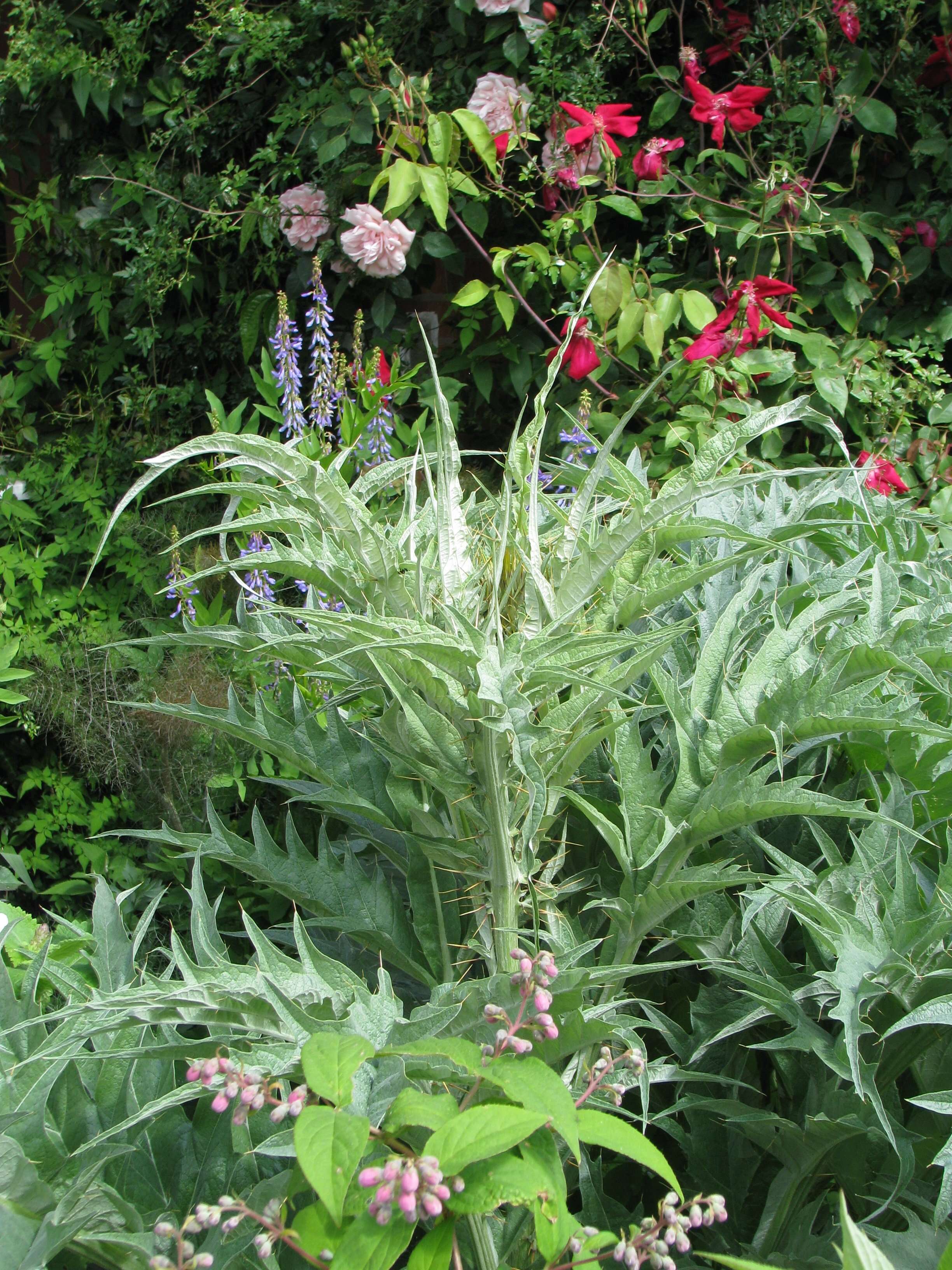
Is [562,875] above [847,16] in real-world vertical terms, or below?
below

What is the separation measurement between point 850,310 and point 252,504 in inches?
71.1

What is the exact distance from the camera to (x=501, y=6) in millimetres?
2939

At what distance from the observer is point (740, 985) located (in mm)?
989

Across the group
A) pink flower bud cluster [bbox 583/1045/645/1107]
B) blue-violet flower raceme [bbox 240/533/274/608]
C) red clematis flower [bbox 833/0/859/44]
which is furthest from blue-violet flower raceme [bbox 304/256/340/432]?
pink flower bud cluster [bbox 583/1045/645/1107]

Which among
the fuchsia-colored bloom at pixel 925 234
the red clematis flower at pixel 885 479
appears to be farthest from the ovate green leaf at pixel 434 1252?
the fuchsia-colored bloom at pixel 925 234

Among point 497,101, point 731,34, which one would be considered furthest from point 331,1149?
point 731,34

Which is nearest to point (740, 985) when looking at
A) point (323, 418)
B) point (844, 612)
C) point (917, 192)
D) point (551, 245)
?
point (844, 612)

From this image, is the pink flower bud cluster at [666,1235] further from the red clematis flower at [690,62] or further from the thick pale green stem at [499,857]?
the red clematis flower at [690,62]

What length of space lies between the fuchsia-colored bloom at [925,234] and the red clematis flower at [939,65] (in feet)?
1.26

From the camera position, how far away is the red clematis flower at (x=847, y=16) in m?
2.73

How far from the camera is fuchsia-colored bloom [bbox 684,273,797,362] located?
2.52 m

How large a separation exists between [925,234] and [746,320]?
783 mm

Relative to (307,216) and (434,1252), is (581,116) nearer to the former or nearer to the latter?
(307,216)

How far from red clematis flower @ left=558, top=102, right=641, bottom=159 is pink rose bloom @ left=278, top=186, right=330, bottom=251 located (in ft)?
2.65
